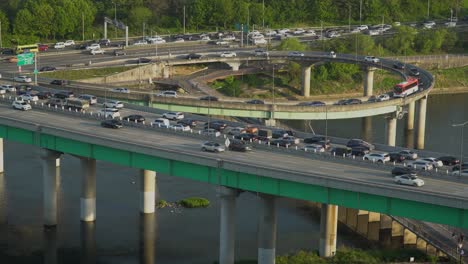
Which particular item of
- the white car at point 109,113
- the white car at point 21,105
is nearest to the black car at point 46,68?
the white car at point 21,105

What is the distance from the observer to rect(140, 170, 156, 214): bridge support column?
77.4 meters

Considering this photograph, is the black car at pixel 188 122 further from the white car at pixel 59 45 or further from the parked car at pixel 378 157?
the white car at pixel 59 45

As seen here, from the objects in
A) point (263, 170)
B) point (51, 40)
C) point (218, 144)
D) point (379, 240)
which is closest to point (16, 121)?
point (218, 144)

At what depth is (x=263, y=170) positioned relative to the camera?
63.1 metres

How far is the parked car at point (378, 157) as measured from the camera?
67938mm

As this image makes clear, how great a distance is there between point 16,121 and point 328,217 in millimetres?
26370

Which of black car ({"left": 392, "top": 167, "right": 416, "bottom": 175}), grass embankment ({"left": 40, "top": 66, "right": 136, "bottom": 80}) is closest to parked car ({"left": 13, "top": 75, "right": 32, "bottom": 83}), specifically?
grass embankment ({"left": 40, "top": 66, "right": 136, "bottom": 80})

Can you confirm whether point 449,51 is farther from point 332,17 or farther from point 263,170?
point 263,170

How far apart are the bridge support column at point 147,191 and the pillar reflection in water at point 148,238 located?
552 mm

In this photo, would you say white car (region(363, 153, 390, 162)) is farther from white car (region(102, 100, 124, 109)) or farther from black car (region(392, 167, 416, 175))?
white car (region(102, 100, 124, 109))

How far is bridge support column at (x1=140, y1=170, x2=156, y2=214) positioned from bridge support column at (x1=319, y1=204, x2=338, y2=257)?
50.0ft

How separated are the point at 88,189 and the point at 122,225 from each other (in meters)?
3.80

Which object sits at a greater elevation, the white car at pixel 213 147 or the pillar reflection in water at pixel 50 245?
the white car at pixel 213 147

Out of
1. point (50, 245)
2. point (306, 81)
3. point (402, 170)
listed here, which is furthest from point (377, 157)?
point (306, 81)
